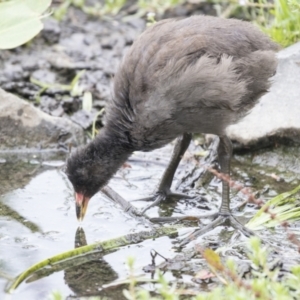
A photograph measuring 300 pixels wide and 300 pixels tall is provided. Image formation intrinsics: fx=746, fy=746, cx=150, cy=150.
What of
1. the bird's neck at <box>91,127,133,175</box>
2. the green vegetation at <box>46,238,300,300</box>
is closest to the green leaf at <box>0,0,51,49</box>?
the bird's neck at <box>91,127,133,175</box>

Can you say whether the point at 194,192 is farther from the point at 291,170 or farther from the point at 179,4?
the point at 179,4

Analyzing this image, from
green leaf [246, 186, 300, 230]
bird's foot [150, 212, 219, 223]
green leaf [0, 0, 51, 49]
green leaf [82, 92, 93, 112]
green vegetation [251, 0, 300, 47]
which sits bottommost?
green leaf [82, 92, 93, 112]

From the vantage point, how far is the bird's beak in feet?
15.8

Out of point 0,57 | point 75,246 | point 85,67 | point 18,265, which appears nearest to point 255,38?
point 75,246

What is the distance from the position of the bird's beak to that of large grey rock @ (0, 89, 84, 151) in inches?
50.0

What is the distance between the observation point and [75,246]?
14.8ft

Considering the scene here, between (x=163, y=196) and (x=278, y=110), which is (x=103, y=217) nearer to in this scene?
(x=163, y=196)

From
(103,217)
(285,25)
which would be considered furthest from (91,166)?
(285,25)

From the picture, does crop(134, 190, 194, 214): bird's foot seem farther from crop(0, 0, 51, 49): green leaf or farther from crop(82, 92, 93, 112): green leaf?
crop(82, 92, 93, 112): green leaf

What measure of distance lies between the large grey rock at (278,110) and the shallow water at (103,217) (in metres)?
0.15

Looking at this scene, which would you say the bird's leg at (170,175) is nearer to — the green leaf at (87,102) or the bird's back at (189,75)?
the bird's back at (189,75)

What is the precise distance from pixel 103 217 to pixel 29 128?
56.2 inches

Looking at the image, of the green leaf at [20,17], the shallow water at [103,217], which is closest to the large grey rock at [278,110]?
the shallow water at [103,217]

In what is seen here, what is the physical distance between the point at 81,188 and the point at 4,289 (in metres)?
1.13
